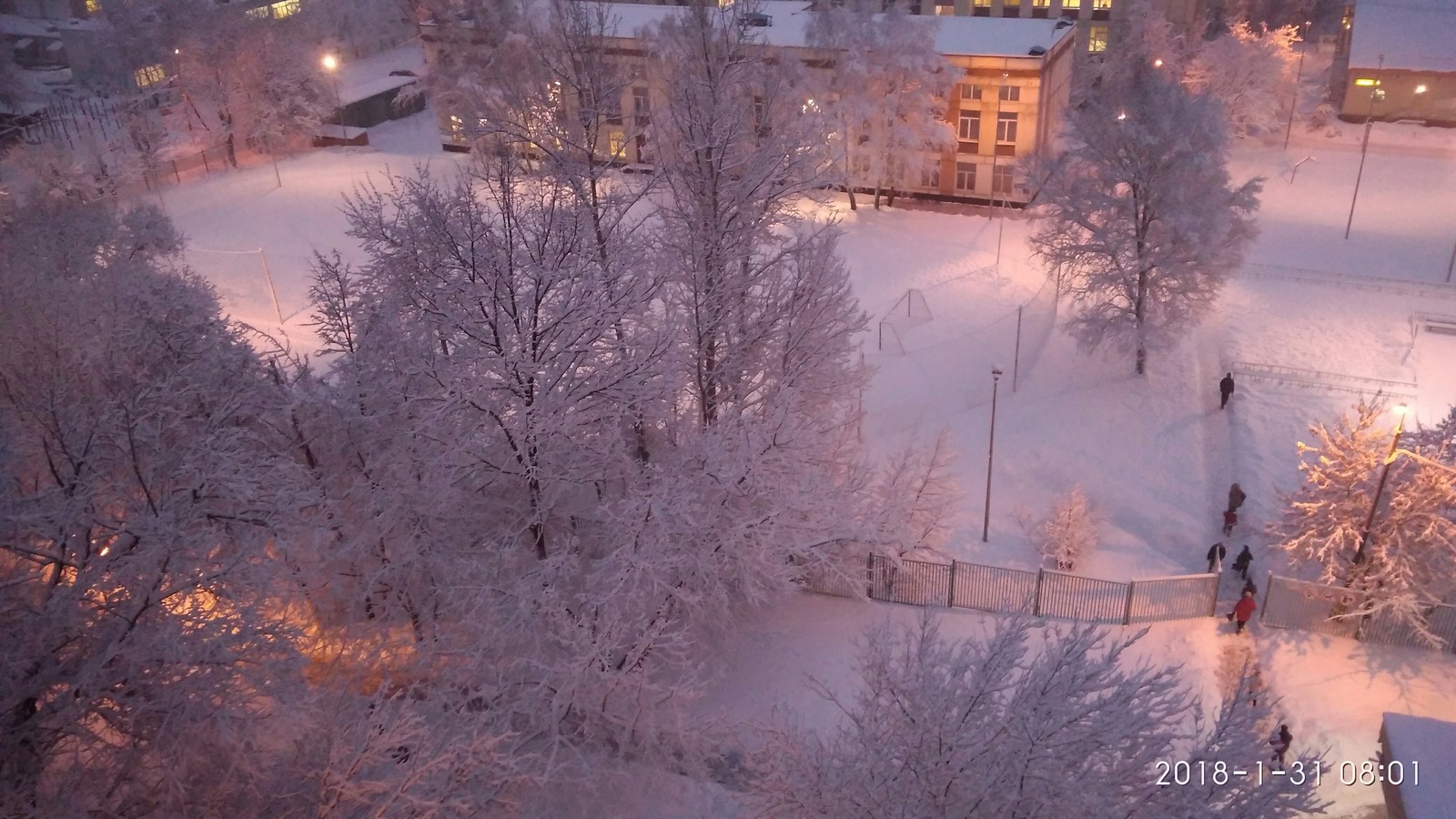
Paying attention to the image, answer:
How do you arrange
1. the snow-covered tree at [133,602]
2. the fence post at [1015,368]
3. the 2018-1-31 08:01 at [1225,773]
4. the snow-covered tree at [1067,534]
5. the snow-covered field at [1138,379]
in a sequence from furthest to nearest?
the fence post at [1015,368], the snow-covered tree at [1067,534], the snow-covered field at [1138,379], the snow-covered tree at [133,602], the 2018-1-31 08:01 at [1225,773]

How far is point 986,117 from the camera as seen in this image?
37094 millimetres

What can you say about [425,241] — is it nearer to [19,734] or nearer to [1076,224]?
[19,734]

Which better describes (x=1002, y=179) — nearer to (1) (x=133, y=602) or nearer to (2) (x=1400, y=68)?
(2) (x=1400, y=68)

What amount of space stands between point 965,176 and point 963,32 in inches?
239

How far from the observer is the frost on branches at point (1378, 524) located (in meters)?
15.3

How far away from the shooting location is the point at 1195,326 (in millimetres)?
26500

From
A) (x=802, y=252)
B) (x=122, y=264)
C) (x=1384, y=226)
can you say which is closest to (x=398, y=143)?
(x=122, y=264)

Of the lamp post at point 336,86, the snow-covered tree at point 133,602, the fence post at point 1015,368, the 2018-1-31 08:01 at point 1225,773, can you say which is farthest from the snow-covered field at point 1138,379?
the lamp post at point 336,86

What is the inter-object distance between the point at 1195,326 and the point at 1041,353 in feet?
14.0

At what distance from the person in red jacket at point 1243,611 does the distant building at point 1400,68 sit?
36794 millimetres

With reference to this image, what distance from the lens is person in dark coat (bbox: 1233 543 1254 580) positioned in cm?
1759

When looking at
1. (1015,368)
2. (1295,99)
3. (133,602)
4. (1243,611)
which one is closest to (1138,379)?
(1015,368)

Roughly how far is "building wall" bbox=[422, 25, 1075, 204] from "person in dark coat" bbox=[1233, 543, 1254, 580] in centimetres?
2012

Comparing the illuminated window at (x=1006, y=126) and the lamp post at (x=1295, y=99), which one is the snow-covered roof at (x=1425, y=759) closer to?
the illuminated window at (x=1006, y=126)
